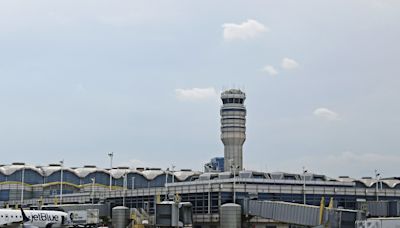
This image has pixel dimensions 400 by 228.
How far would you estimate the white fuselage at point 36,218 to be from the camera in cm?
9281

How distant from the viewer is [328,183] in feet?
536

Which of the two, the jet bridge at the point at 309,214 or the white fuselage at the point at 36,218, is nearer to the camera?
the jet bridge at the point at 309,214

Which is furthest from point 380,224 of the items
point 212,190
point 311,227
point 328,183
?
point 328,183

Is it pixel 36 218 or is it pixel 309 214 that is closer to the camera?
pixel 309 214

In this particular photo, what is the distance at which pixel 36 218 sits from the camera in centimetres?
9838

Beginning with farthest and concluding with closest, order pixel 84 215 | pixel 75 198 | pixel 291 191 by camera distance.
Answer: pixel 75 198 < pixel 291 191 < pixel 84 215

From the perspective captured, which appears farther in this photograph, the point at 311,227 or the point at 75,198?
the point at 75,198

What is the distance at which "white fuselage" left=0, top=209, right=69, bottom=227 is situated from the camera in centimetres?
9281

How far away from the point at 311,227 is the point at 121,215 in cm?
3683

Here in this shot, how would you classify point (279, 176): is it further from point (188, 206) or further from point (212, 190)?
point (188, 206)

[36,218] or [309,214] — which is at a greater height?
[309,214]

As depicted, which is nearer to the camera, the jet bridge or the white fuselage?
the jet bridge

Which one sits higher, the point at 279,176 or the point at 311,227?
the point at 279,176

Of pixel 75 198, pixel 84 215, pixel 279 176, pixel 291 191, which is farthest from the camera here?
pixel 279 176
